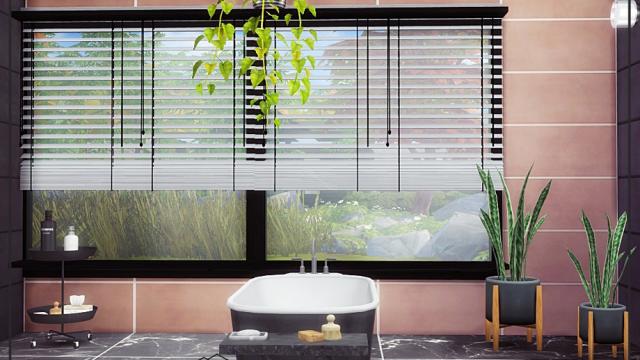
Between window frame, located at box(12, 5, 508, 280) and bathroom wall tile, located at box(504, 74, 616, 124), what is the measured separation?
0.49m

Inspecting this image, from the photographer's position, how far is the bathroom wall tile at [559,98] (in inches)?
151

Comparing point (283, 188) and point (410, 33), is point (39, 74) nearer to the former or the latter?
point (283, 188)

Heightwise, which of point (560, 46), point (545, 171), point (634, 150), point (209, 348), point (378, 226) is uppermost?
point (560, 46)

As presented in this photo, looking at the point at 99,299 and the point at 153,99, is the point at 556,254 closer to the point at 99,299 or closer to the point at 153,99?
the point at 153,99

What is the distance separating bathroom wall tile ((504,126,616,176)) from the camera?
12.6ft

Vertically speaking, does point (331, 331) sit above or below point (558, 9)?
below

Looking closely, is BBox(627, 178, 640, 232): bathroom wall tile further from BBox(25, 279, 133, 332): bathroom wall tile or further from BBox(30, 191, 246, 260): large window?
BBox(25, 279, 133, 332): bathroom wall tile

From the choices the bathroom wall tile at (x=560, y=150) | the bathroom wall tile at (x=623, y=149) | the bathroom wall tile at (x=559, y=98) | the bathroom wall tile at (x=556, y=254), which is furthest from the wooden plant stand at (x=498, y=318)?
the bathroom wall tile at (x=559, y=98)

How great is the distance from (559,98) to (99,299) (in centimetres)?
325

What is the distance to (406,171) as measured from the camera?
12.5ft

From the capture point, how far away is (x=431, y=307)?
3.81 meters

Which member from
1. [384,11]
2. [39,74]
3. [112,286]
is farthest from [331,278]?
[39,74]

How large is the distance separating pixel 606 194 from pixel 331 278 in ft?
6.09

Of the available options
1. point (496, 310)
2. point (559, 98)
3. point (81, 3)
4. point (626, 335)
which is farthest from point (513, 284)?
point (81, 3)
